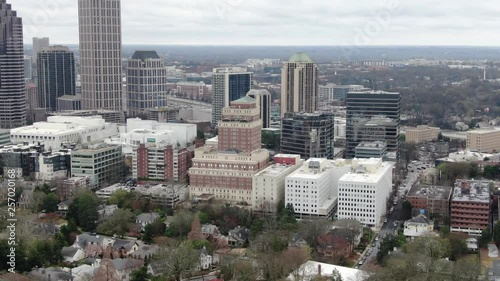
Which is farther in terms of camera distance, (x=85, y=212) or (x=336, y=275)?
(x=85, y=212)

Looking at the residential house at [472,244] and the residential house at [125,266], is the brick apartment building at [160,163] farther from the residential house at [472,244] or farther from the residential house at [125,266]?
the residential house at [472,244]

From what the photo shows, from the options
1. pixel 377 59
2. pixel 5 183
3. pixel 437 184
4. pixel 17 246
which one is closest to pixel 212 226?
pixel 17 246

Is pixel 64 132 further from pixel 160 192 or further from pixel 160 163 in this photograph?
pixel 160 192

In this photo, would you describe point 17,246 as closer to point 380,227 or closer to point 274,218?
point 274,218

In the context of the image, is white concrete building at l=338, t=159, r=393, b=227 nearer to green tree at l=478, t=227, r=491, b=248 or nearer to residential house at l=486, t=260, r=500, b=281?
green tree at l=478, t=227, r=491, b=248

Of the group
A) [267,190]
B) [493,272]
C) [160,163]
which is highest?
[160,163]

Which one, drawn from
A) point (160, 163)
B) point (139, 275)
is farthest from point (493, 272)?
point (160, 163)

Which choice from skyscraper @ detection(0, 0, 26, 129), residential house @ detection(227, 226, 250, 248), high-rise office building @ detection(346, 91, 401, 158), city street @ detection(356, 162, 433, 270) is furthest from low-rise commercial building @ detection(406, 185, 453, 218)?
skyscraper @ detection(0, 0, 26, 129)
